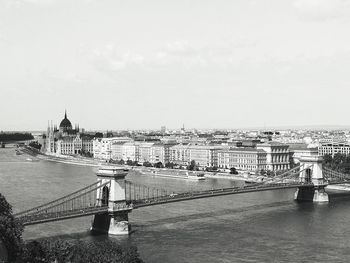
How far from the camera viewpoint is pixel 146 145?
71125mm

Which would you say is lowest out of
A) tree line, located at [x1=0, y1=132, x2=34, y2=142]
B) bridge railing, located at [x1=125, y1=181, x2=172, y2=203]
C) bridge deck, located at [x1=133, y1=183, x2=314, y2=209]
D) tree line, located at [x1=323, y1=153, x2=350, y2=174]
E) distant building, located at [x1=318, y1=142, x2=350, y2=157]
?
bridge railing, located at [x1=125, y1=181, x2=172, y2=203]

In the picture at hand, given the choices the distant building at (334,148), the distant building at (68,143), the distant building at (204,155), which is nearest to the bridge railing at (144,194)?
the distant building at (204,155)

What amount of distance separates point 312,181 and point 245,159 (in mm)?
20038

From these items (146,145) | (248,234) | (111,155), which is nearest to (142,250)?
(248,234)

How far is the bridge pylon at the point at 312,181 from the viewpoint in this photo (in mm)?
35219

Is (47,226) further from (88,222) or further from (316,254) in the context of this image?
(316,254)

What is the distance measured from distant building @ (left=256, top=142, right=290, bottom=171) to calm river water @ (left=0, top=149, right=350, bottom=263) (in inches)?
768

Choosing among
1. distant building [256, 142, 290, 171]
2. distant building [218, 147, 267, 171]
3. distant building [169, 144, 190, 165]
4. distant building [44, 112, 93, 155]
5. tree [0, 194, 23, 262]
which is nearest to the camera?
tree [0, 194, 23, 262]

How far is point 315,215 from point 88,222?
10.9 meters

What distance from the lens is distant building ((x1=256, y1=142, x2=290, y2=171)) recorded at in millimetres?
55688

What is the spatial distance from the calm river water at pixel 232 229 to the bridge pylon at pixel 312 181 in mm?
760

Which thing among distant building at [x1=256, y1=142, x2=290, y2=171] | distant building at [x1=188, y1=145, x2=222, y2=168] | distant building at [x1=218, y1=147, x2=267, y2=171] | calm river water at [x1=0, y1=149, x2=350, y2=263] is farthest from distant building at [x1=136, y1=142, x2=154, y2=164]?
calm river water at [x1=0, y1=149, x2=350, y2=263]

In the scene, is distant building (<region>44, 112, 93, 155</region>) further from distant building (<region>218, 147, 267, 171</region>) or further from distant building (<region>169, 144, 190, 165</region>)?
distant building (<region>218, 147, 267, 171</region>)

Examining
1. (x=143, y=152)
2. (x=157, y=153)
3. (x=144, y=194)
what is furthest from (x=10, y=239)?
(x=143, y=152)
